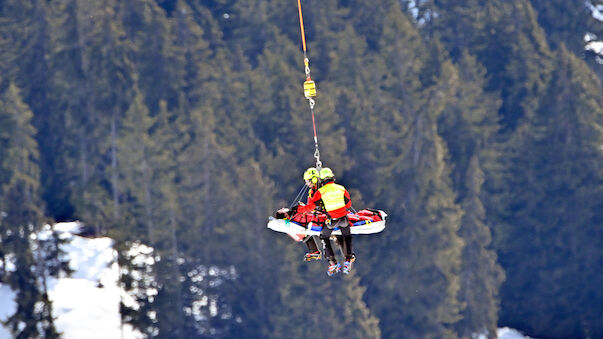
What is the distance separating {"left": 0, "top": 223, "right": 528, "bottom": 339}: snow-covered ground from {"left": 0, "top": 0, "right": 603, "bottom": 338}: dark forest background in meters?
1.39

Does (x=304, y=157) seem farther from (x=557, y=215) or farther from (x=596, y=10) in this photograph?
(x=596, y=10)

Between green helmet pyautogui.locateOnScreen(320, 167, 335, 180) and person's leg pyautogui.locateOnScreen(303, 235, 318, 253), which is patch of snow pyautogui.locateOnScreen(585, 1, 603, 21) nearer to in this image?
person's leg pyautogui.locateOnScreen(303, 235, 318, 253)

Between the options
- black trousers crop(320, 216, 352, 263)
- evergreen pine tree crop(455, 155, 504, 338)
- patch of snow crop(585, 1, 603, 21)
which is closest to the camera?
black trousers crop(320, 216, 352, 263)

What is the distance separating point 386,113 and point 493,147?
7.19m

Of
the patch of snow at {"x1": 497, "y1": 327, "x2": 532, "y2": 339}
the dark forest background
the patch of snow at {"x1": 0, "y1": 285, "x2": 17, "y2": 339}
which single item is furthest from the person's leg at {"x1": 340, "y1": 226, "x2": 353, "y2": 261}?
the patch of snow at {"x1": 497, "y1": 327, "x2": 532, "y2": 339}

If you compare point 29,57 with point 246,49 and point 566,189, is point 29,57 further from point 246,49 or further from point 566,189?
point 566,189

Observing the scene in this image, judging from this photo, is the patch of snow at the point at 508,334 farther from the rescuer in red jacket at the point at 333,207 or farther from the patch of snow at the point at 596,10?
the rescuer in red jacket at the point at 333,207

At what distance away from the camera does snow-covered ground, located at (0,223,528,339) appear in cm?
6325

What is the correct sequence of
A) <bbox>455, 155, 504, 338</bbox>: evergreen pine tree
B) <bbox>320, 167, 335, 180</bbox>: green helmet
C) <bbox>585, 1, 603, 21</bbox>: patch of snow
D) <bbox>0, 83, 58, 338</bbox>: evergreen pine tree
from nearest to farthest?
<bbox>320, 167, 335, 180</bbox>: green helmet → <bbox>0, 83, 58, 338</bbox>: evergreen pine tree → <bbox>455, 155, 504, 338</bbox>: evergreen pine tree → <bbox>585, 1, 603, 21</bbox>: patch of snow

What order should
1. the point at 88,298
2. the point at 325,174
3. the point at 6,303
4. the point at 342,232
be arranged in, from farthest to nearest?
the point at 88,298 < the point at 6,303 < the point at 342,232 < the point at 325,174

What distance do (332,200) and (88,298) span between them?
151 feet

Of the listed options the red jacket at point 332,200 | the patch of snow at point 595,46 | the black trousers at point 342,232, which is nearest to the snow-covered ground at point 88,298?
the patch of snow at point 595,46

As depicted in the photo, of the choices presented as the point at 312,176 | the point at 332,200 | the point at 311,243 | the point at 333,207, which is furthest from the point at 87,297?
the point at 312,176

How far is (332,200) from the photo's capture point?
2220 centimetres
